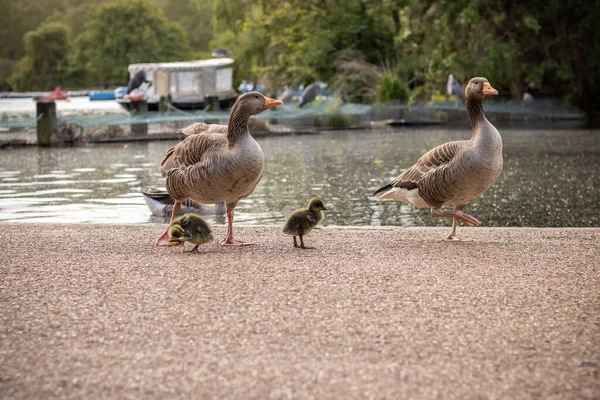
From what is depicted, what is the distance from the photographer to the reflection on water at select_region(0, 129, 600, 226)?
39.0 ft

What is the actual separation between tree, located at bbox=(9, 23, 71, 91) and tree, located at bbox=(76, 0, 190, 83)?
27.0 ft

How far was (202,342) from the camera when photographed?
4.55m

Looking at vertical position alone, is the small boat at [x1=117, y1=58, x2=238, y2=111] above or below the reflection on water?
above

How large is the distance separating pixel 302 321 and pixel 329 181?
11068mm

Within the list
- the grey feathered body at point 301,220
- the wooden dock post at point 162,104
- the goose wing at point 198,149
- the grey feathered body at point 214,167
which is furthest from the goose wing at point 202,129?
the wooden dock post at point 162,104

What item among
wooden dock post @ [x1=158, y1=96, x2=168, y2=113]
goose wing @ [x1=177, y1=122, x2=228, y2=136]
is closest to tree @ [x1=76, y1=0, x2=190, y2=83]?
wooden dock post @ [x1=158, y1=96, x2=168, y2=113]

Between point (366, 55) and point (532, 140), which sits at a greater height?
point (366, 55)

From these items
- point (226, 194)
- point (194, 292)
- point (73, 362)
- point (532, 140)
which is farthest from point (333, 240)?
point (532, 140)

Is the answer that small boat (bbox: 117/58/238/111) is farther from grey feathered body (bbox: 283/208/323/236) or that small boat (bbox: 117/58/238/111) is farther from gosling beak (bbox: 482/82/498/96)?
grey feathered body (bbox: 283/208/323/236)

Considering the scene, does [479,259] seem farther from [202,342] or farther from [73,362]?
[73,362]

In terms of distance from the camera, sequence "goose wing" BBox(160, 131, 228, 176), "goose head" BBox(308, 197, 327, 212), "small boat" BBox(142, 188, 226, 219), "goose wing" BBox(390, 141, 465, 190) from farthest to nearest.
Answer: "small boat" BBox(142, 188, 226, 219) < "goose wing" BBox(390, 141, 465, 190) < "goose wing" BBox(160, 131, 228, 176) < "goose head" BBox(308, 197, 327, 212)

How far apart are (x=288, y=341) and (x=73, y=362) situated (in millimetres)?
1115

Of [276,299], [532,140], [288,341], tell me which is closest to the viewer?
[288,341]

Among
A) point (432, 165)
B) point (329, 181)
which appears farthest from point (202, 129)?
point (329, 181)
